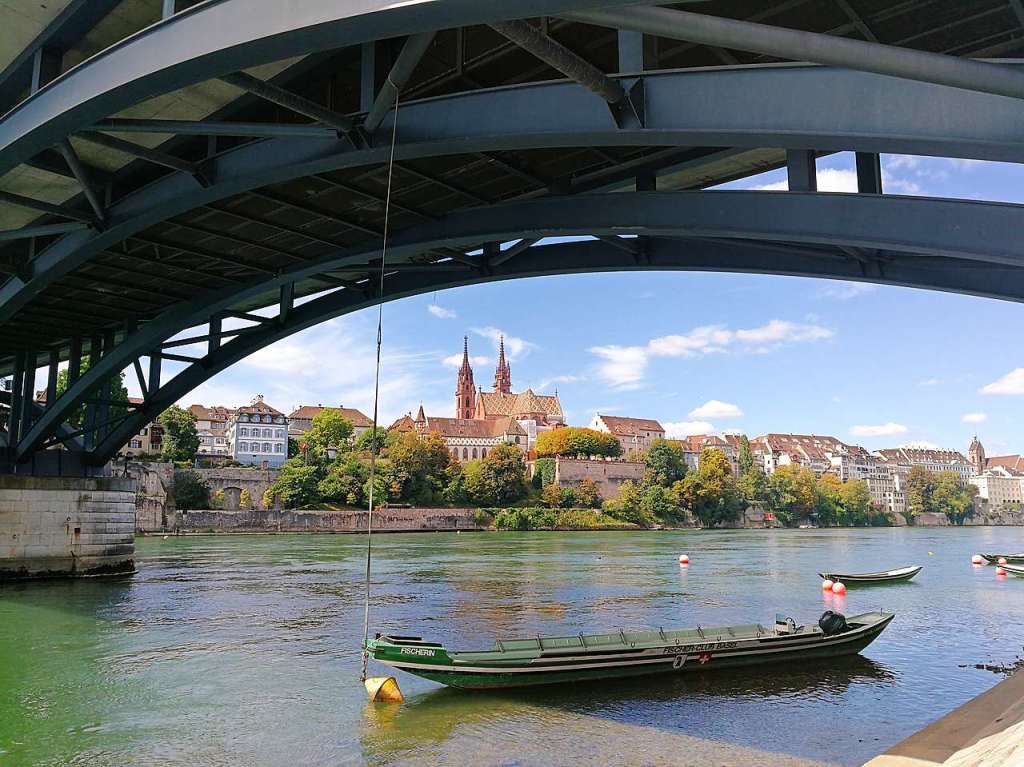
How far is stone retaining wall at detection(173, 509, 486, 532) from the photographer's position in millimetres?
61500

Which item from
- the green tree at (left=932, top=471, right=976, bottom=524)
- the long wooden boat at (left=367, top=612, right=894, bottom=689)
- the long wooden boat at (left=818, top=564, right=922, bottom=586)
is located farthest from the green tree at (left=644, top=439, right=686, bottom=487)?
the long wooden boat at (left=367, top=612, right=894, bottom=689)

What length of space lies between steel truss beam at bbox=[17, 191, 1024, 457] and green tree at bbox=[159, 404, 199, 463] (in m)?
65.1

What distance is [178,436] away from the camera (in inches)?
2906

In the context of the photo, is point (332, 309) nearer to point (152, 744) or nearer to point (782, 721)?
point (152, 744)

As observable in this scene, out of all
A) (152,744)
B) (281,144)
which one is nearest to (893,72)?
(281,144)

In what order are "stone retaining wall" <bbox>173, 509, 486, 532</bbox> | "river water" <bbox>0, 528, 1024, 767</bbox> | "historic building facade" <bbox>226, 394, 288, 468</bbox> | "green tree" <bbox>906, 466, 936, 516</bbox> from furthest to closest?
"green tree" <bbox>906, 466, 936, 516</bbox> → "historic building facade" <bbox>226, 394, 288, 468</bbox> → "stone retaining wall" <bbox>173, 509, 486, 532</bbox> → "river water" <bbox>0, 528, 1024, 767</bbox>

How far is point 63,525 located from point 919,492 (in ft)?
380

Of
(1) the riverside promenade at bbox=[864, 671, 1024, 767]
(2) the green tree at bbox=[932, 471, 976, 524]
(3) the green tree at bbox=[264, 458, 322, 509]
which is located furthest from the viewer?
(2) the green tree at bbox=[932, 471, 976, 524]

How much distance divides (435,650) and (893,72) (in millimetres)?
8957

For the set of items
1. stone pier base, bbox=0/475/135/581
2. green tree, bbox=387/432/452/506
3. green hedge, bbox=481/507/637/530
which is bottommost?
green hedge, bbox=481/507/637/530

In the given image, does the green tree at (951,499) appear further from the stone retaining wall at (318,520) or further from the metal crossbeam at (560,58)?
the metal crossbeam at (560,58)

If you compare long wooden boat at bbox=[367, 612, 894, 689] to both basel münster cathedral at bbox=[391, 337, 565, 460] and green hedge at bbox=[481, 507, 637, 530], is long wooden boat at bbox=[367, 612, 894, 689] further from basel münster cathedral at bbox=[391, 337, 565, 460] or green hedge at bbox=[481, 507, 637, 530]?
basel münster cathedral at bbox=[391, 337, 565, 460]

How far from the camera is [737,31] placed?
3645 mm

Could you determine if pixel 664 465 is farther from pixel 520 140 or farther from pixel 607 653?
pixel 520 140
